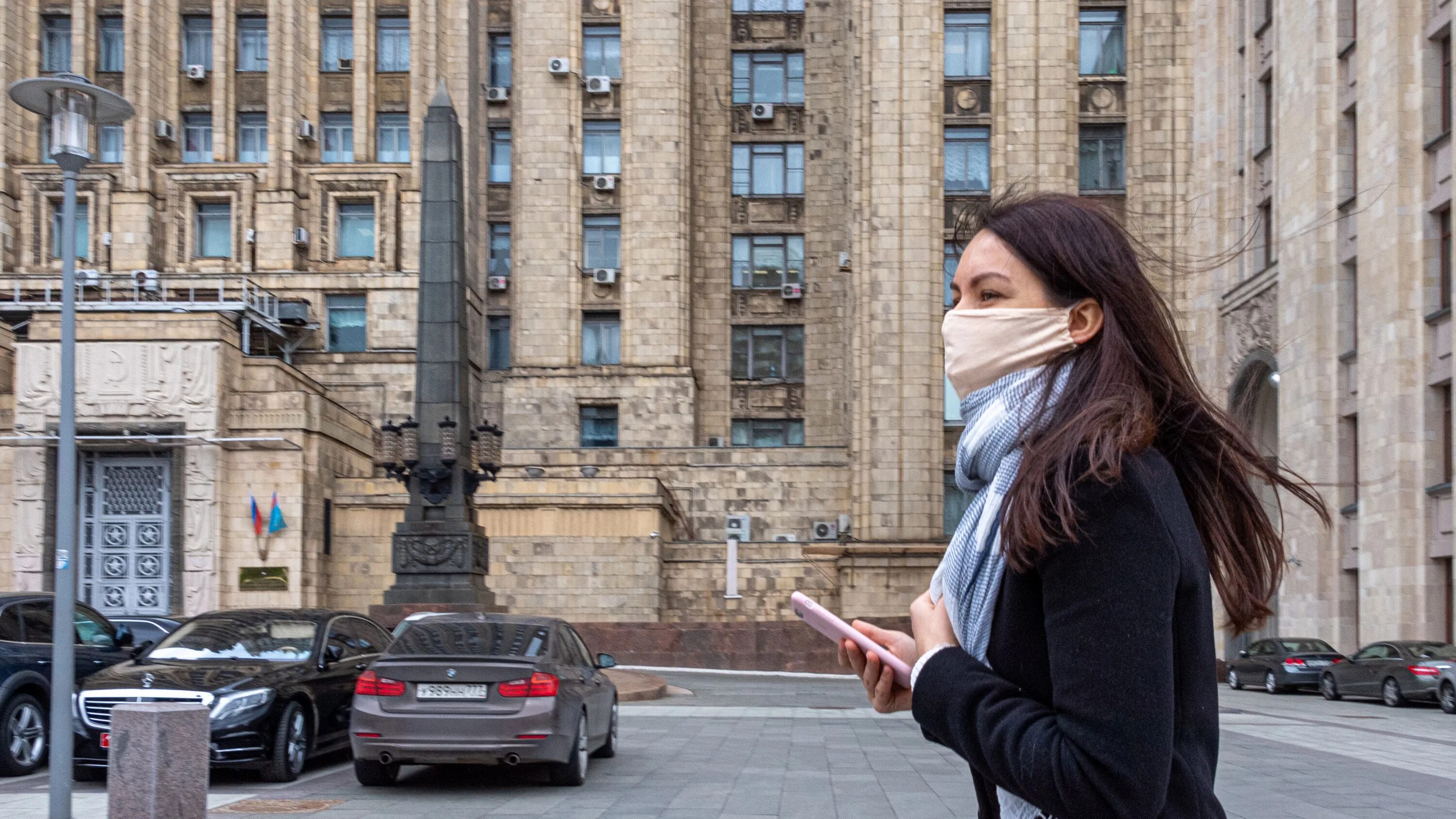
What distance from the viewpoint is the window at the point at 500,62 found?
47.2m

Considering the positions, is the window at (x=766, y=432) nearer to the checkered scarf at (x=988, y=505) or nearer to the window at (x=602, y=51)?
the window at (x=602, y=51)

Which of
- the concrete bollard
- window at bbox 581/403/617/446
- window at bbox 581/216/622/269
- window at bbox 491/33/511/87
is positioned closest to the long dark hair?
the concrete bollard

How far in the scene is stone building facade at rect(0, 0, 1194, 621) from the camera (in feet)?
132

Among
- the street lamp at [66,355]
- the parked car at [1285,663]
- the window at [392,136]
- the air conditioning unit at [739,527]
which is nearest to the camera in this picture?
the street lamp at [66,355]

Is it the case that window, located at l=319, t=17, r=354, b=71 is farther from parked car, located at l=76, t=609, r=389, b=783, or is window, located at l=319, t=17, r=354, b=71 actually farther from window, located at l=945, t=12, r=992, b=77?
parked car, located at l=76, t=609, r=389, b=783

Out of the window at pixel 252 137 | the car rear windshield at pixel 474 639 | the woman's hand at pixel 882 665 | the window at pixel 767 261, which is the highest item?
the window at pixel 252 137

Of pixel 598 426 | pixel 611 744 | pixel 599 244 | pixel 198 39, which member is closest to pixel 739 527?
pixel 598 426

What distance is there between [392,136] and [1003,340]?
150 ft

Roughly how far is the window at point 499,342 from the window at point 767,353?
739cm

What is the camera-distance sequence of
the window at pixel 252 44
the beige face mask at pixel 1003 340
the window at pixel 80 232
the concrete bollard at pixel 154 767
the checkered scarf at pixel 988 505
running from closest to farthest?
the checkered scarf at pixel 988 505 < the beige face mask at pixel 1003 340 < the concrete bollard at pixel 154 767 < the window at pixel 80 232 < the window at pixel 252 44

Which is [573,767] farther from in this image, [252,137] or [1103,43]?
[252,137]

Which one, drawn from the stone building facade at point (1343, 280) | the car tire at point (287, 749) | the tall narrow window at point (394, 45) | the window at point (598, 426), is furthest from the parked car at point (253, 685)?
the tall narrow window at point (394, 45)

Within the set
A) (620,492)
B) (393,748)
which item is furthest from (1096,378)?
(620,492)

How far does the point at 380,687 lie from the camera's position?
11.7m
